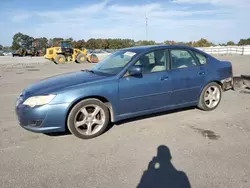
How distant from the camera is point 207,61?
5.35m

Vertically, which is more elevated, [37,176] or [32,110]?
[32,110]

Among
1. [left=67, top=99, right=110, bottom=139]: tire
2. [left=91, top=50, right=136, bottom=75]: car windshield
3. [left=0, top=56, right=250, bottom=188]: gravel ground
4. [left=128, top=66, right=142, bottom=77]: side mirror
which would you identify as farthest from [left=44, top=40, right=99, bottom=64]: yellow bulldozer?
[left=67, top=99, right=110, bottom=139]: tire

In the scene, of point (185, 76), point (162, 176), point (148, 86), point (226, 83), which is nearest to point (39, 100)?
point (148, 86)

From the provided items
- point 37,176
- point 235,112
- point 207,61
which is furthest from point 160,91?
point 37,176

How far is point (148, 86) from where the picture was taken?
14.5ft

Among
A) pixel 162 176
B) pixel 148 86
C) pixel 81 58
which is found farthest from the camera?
pixel 81 58

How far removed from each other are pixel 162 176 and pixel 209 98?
120 inches

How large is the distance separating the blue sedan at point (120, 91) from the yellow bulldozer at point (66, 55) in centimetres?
1823

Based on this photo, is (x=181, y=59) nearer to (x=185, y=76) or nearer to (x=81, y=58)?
(x=185, y=76)

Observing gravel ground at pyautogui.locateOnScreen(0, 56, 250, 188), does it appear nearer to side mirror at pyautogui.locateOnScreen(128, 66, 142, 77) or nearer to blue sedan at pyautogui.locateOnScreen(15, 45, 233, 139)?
blue sedan at pyautogui.locateOnScreen(15, 45, 233, 139)

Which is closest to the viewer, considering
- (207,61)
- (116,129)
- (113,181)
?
(113,181)

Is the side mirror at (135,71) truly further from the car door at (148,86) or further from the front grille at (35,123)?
the front grille at (35,123)

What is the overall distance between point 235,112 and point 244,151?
6.65 ft

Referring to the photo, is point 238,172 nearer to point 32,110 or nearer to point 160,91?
point 160,91
